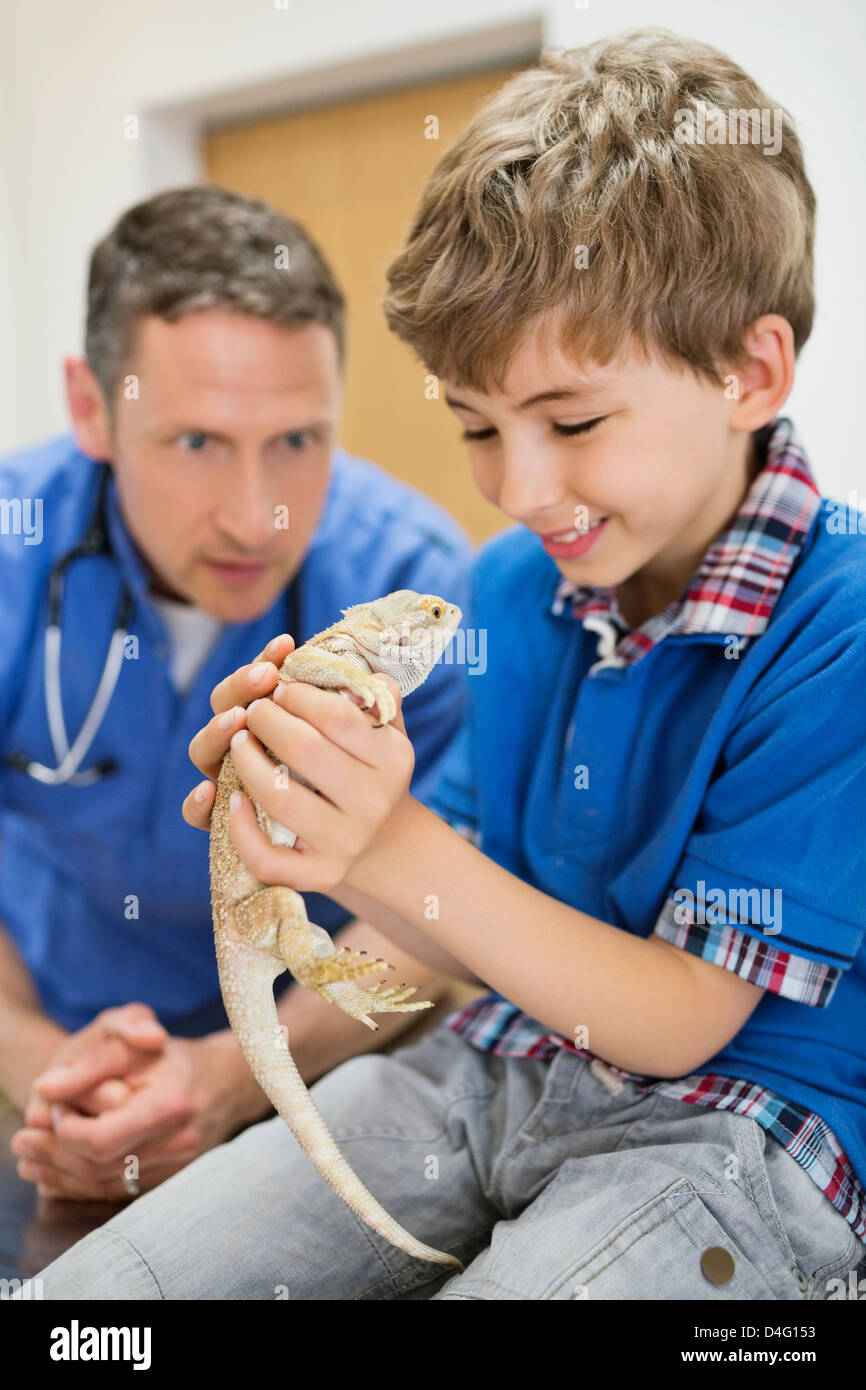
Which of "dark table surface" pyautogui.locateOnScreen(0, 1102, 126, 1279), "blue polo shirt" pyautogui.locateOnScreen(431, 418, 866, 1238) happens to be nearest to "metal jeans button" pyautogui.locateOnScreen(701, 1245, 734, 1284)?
"blue polo shirt" pyautogui.locateOnScreen(431, 418, 866, 1238)

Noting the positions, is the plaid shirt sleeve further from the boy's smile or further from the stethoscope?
the stethoscope

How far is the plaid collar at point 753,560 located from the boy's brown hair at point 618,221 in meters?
0.10

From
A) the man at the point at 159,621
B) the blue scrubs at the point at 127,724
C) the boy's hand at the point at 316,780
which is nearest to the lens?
the boy's hand at the point at 316,780

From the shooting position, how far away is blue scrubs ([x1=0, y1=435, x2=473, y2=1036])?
1.20 metres

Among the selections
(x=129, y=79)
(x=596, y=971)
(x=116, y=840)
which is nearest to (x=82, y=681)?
(x=116, y=840)

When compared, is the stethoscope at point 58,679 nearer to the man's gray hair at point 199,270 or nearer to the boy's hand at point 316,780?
the man's gray hair at point 199,270

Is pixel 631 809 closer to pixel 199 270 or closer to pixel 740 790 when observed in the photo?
pixel 740 790

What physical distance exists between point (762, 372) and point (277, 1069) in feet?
1.90

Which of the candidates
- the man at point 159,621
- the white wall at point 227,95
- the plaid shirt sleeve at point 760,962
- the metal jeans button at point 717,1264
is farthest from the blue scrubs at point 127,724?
the metal jeans button at point 717,1264

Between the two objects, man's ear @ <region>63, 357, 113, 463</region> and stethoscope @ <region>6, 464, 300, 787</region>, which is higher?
man's ear @ <region>63, 357, 113, 463</region>

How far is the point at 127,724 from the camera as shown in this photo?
1234 mm

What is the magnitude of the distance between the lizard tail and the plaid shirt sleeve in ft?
0.88

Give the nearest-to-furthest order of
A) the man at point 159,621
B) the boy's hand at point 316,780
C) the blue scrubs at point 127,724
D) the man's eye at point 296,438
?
1. the boy's hand at point 316,780
2. the man at point 159,621
3. the man's eye at point 296,438
4. the blue scrubs at point 127,724

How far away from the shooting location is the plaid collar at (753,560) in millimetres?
802
